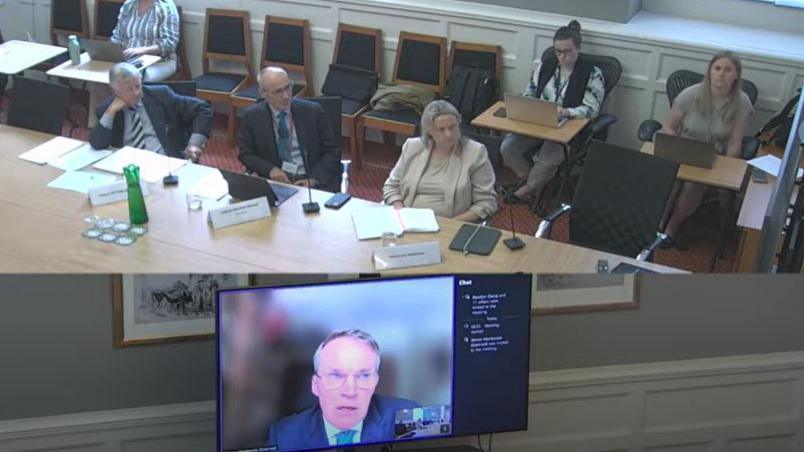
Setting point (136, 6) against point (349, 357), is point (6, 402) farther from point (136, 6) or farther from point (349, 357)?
point (136, 6)

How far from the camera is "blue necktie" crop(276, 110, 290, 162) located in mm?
3500

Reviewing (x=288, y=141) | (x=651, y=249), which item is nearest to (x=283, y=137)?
(x=288, y=141)

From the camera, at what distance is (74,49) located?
359 centimetres

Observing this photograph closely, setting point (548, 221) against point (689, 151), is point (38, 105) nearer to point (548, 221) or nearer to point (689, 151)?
point (548, 221)

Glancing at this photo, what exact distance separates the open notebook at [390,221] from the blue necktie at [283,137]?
1.56 ft

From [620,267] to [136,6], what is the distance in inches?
79.3

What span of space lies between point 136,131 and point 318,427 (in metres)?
2.05

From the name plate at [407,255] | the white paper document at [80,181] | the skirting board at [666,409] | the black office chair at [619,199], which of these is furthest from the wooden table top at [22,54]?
the skirting board at [666,409]

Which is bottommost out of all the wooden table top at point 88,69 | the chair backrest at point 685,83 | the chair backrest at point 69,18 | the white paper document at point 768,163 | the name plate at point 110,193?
the name plate at point 110,193

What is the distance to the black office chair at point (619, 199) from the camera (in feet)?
10.6

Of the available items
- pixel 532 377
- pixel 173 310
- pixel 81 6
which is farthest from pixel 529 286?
pixel 81 6

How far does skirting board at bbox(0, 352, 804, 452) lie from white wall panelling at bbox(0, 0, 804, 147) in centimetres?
148

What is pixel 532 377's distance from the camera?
212 cm

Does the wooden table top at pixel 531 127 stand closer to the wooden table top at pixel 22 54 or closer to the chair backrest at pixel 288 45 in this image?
the chair backrest at pixel 288 45
